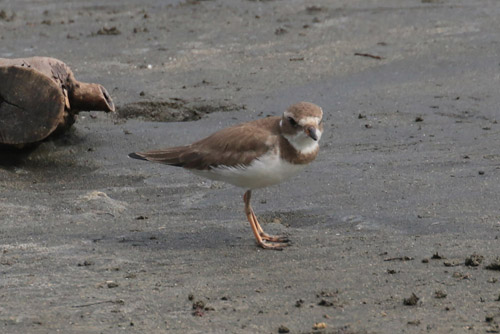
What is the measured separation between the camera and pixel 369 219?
6277 mm

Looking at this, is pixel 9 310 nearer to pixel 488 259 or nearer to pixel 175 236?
pixel 175 236

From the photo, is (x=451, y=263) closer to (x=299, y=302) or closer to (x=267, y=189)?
(x=299, y=302)

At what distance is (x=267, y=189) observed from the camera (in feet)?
23.8

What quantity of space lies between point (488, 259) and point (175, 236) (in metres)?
2.17

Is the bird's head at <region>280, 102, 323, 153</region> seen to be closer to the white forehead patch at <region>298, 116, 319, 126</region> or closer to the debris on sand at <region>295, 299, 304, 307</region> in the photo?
the white forehead patch at <region>298, 116, 319, 126</region>

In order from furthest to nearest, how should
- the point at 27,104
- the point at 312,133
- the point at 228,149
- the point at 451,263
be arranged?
1. the point at 27,104
2. the point at 228,149
3. the point at 312,133
4. the point at 451,263

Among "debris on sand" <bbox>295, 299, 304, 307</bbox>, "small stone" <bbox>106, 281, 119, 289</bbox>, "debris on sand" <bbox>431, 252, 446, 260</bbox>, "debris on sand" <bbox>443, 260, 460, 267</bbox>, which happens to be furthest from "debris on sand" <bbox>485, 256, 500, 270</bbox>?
"small stone" <bbox>106, 281, 119, 289</bbox>

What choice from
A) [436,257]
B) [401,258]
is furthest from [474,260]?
[401,258]

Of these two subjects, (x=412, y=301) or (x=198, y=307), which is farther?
(x=198, y=307)

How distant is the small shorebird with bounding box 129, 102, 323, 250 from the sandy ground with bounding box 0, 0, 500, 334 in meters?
0.44

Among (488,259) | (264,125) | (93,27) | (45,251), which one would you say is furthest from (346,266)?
(93,27)

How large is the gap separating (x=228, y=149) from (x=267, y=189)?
4.30 feet

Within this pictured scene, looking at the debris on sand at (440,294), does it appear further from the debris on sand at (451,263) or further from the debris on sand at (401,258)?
the debris on sand at (401,258)

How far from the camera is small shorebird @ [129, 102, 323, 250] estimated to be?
5742 millimetres
